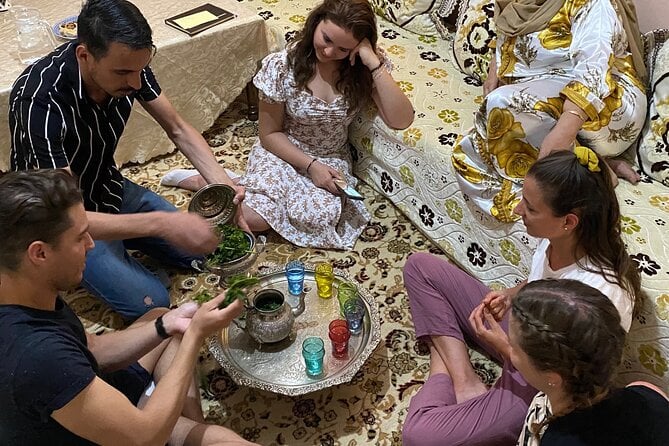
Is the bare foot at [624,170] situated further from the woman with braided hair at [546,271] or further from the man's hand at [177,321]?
the man's hand at [177,321]

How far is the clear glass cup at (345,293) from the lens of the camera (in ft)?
6.27

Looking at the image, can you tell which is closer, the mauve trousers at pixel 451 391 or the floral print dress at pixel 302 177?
the mauve trousers at pixel 451 391

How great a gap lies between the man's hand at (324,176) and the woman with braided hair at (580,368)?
1265mm

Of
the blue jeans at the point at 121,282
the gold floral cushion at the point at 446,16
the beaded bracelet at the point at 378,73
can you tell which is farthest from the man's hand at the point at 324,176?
the gold floral cushion at the point at 446,16

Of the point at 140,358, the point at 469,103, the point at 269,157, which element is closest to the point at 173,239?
the point at 140,358

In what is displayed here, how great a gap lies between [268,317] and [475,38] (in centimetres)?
157

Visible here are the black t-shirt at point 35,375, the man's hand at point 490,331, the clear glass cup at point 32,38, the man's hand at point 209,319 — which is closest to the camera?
the black t-shirt at point 35,375

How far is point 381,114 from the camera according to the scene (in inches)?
97.2

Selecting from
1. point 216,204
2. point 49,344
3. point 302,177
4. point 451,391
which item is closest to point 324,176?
point 302,177

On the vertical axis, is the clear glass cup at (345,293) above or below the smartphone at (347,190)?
above

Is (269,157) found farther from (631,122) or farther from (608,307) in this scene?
(608,307)

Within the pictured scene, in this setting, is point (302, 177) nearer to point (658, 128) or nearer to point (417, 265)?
point (417, 265)

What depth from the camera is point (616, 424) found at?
120 cm

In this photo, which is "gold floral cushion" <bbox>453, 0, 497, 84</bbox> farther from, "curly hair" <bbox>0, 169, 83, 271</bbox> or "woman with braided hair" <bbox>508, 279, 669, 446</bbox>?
"curly hair" <bbox>0, 169, 83, 271</bbox>
